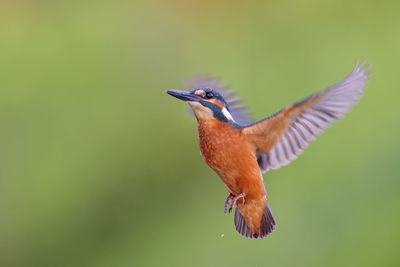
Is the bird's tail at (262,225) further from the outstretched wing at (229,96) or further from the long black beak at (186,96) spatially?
the long black beak at (186,96)

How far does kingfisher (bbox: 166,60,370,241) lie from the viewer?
1749 mm

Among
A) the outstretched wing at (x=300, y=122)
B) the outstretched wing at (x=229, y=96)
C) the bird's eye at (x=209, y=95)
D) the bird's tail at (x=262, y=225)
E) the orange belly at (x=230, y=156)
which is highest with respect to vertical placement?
the outstretched wing at (x=229, y=96)

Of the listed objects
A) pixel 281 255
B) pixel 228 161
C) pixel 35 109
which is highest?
pixel 35 109

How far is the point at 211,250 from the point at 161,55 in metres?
1.45

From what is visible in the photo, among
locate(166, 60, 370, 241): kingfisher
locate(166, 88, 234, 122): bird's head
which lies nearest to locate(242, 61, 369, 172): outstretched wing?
locate(166, 60, 370, 241): kingfisher

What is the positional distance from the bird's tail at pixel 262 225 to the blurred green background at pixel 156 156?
1.18 m

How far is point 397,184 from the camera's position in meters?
3.42

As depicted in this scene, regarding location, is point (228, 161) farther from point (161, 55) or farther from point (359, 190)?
point (161, 55)

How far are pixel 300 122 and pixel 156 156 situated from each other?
202cm

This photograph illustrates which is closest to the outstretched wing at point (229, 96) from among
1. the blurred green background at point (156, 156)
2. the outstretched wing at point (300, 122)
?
the outstretched wing at point (300, 122)

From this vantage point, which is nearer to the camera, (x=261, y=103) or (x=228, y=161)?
(x=228, y=161)

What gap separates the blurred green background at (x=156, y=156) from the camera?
3430mm

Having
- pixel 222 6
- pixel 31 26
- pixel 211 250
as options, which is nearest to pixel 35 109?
pixel 31 26

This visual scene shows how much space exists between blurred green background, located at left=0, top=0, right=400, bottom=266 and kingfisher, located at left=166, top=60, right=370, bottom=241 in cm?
143
